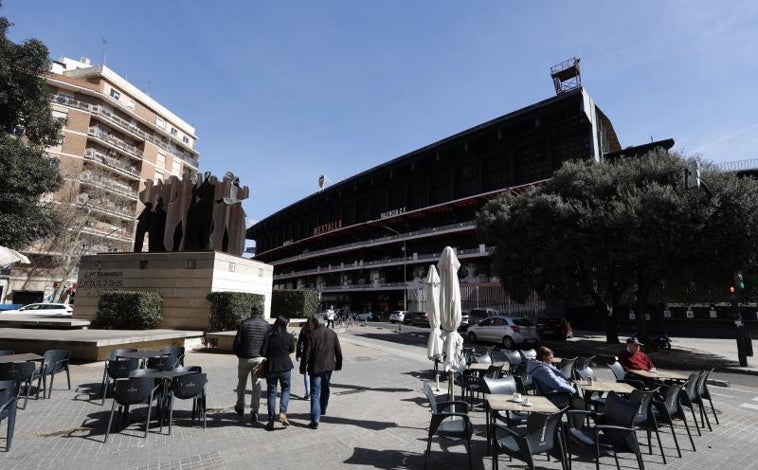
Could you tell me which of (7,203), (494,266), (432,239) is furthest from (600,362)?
(432,239)

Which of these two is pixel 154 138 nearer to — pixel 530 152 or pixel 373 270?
pixel 373 270

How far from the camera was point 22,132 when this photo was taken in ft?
60.0

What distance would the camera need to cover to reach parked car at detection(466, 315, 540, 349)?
19.5 metres

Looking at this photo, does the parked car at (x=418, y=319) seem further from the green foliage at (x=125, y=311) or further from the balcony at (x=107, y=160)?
the balcony at (x=107, y=160)

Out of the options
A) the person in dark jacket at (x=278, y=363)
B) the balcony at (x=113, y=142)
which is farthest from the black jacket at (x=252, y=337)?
the balcony at (x=113, y=142)

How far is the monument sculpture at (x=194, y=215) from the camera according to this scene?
1636 cm

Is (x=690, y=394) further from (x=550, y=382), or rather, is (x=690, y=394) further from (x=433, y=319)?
(x=433, y=319)

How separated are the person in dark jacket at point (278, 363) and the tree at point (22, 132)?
17.4 metres

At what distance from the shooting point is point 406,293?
51.9 meters

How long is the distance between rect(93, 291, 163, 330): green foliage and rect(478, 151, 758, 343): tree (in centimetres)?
1752

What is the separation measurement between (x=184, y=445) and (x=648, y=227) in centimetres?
1806

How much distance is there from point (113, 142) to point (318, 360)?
53.4 meters

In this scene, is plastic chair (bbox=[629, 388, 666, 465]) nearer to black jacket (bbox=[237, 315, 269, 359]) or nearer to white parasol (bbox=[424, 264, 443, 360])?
white parasol (bbox=[424, 264, 443, 360])

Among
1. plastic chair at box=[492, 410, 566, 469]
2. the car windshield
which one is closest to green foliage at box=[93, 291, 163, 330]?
plastic chair at box=[492, 410, 566, 469]
